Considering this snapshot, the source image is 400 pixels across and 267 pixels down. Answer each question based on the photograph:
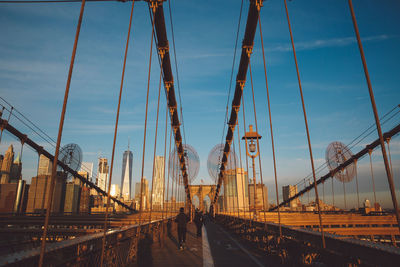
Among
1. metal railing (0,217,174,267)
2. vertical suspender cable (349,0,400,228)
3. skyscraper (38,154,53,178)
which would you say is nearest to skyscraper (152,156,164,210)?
metal railing (0,217,174,267)

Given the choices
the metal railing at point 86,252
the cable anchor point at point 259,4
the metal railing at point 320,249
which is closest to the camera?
the metal railing at point 86,252

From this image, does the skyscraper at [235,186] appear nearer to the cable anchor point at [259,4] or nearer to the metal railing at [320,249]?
the metal railing at [320,249]

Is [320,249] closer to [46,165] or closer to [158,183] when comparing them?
[46,165]

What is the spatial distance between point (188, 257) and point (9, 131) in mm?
22232

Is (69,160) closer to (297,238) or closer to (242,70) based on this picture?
(242,70)

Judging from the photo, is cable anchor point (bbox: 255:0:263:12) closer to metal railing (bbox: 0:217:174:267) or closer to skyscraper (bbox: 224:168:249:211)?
skyscraper (bbox: 224:168:249:211)

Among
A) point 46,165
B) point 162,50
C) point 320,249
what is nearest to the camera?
point 320,249

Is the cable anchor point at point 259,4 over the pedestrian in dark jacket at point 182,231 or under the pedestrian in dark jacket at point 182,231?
over

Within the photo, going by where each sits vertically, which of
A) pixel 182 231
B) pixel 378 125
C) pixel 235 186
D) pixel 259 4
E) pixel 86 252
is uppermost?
pixel 259 4

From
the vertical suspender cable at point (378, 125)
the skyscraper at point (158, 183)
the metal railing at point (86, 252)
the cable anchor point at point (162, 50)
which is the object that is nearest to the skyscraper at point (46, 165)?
the skyscraper at point (158, 183)

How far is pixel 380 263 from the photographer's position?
254 cm

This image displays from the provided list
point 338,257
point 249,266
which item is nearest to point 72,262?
point 338,257

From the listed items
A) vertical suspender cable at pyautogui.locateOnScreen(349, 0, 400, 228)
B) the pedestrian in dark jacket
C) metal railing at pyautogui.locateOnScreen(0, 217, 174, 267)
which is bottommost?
the pedestrian in dark jacket

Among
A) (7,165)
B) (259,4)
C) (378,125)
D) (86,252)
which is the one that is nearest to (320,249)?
(378,125)
